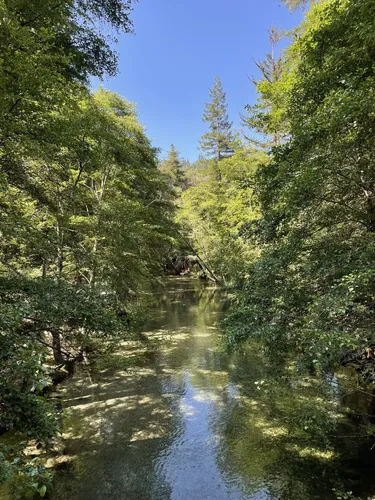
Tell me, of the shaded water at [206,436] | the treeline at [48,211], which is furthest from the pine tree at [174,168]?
the shaded water at [206,436]

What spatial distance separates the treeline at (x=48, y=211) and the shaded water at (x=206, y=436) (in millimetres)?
1297

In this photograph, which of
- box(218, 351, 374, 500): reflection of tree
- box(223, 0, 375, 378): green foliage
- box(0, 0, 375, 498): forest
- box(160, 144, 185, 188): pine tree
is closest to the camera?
box(0, 0, 375, 498): forest

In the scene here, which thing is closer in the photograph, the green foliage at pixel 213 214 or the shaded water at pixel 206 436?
the shaded water at pixel 206 436

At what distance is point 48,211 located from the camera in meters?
8.30

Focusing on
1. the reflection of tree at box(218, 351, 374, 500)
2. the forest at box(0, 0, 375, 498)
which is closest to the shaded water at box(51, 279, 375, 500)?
the reflection of tree at box(218, 351, 374, 500)

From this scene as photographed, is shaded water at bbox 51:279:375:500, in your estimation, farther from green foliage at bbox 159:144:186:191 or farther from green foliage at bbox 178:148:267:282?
green foliage at bbox 159:144:186:191

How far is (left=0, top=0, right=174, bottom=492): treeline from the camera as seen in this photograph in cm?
308

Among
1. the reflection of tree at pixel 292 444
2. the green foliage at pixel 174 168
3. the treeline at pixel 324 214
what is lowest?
the reflection of tree at pixel 292 444

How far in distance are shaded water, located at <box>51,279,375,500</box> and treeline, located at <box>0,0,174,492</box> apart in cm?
130

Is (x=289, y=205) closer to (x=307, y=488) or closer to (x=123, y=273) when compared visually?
(x=307, y=488)

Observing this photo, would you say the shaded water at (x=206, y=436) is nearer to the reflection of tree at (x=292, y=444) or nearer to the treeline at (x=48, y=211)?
the reflection of tree at (x=292, y=444)

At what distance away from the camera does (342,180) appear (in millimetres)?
5496

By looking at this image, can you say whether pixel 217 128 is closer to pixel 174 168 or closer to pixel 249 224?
pixel 174 168

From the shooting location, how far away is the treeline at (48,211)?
3078 mm
